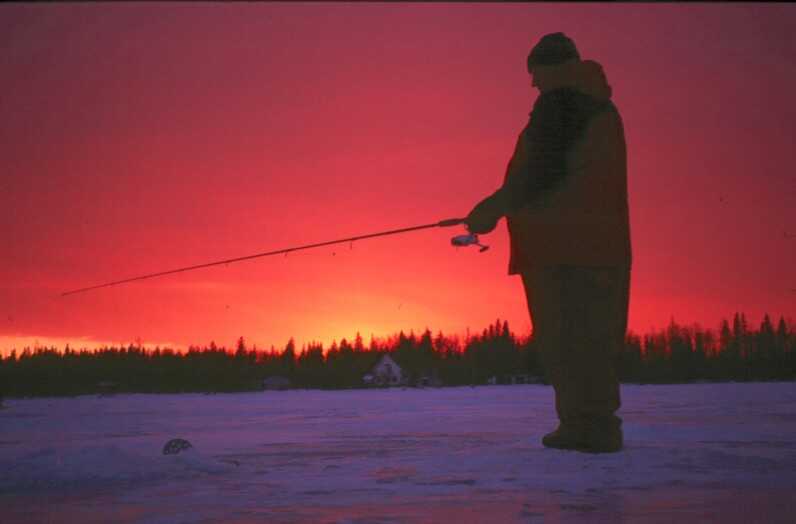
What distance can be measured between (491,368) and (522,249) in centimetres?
7795

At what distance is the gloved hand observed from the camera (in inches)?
207

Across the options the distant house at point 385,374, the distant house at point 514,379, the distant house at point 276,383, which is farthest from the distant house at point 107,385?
the distant house at point 514,379

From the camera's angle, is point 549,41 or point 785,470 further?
point 549,41

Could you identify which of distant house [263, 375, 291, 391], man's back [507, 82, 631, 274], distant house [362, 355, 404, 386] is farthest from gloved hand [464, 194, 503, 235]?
distant house [263, 375, 291, 391]

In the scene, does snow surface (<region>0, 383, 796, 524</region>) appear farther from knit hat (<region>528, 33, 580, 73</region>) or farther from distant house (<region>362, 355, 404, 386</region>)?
distant house (<region>362, 355, 404, 386</region>)

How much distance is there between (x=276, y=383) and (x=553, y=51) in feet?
261

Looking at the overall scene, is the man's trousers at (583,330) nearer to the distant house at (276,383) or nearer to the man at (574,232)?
the man at (574,232)

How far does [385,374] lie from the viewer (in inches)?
3219

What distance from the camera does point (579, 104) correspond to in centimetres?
523

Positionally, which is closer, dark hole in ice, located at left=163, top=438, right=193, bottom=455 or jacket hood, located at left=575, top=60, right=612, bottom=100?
jacket hood, located at left=575, top=60, right=612, bottom=100

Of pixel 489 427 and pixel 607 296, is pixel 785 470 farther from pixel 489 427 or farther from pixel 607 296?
pixel 489 427

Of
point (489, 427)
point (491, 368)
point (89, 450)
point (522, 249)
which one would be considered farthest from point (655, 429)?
point (491, 368)

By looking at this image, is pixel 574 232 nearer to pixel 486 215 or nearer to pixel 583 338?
pixel 486 215

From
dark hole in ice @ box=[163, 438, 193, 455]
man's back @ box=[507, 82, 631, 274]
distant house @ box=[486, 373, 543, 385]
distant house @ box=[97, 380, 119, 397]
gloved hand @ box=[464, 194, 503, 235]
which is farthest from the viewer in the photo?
distant house @ box=[97, 380, 119, 397]
